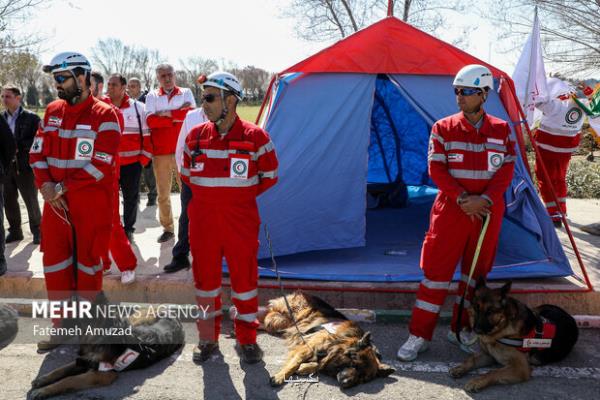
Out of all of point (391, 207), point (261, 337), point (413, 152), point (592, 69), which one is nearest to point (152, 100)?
point (261, 337)

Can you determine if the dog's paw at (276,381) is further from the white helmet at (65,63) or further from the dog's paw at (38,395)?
the white helmet at (65,63)

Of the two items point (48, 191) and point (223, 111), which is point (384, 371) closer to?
point (223, 111)

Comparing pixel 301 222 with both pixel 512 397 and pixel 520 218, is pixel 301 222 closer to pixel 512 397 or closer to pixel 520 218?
pixel 520 218

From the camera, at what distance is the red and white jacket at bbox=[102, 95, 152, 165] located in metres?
5.69

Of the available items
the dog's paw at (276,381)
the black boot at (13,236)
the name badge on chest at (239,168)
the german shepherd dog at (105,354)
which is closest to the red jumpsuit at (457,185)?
the dog's paw at (276,381)

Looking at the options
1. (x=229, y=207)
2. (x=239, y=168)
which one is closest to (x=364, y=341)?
(x=229, y=207)

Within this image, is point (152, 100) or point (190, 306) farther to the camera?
point (152, 100)

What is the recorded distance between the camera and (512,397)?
Answer: 130 inches

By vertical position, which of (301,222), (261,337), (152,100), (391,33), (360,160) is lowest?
(261,337)

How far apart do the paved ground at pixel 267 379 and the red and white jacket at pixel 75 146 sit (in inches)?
51.4

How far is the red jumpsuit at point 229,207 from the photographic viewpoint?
11.7 ft

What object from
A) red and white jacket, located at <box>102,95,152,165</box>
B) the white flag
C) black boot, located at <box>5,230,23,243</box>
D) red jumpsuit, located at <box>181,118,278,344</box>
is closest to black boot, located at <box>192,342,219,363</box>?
red jumpsuit, located at <box>181,118,278,344</box>

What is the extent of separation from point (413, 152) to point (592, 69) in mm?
8569

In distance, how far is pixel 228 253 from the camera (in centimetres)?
365
